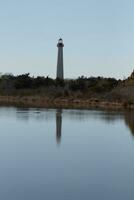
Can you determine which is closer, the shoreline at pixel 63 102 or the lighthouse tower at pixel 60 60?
the shoreline at pixel 63 102

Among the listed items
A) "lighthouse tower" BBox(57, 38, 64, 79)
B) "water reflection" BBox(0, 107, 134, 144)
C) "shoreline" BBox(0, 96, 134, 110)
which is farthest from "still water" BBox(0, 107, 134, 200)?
"lighthouse tower" BBox(57, 38, 64, 79)

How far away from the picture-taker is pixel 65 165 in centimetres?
1346

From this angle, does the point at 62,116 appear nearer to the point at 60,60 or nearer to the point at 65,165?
the point at 65,165

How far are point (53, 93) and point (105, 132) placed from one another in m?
44.8

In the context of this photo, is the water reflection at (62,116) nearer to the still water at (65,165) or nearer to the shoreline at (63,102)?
the still water at (65,165)

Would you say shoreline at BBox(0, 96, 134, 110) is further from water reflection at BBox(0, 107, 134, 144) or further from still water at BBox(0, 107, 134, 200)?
still water at BBox(0, 107, 134, 200)

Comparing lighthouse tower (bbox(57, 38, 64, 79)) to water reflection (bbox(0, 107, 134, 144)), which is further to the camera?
lighthouse tower (bbox(57, 38, 64, 79))

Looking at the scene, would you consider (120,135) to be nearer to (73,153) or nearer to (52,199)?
(73,153)

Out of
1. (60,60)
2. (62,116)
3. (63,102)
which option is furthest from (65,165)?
(60,60)

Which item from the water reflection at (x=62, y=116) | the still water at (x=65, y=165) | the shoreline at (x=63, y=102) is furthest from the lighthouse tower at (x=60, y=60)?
the still water at (x=65, y=165)

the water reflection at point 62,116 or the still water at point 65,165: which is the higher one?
the water reflection at point 62,116

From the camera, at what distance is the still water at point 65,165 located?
10297 millimetres

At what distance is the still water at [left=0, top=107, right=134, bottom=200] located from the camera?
33.8 feet

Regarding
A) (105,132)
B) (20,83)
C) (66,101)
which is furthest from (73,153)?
(20,83)
